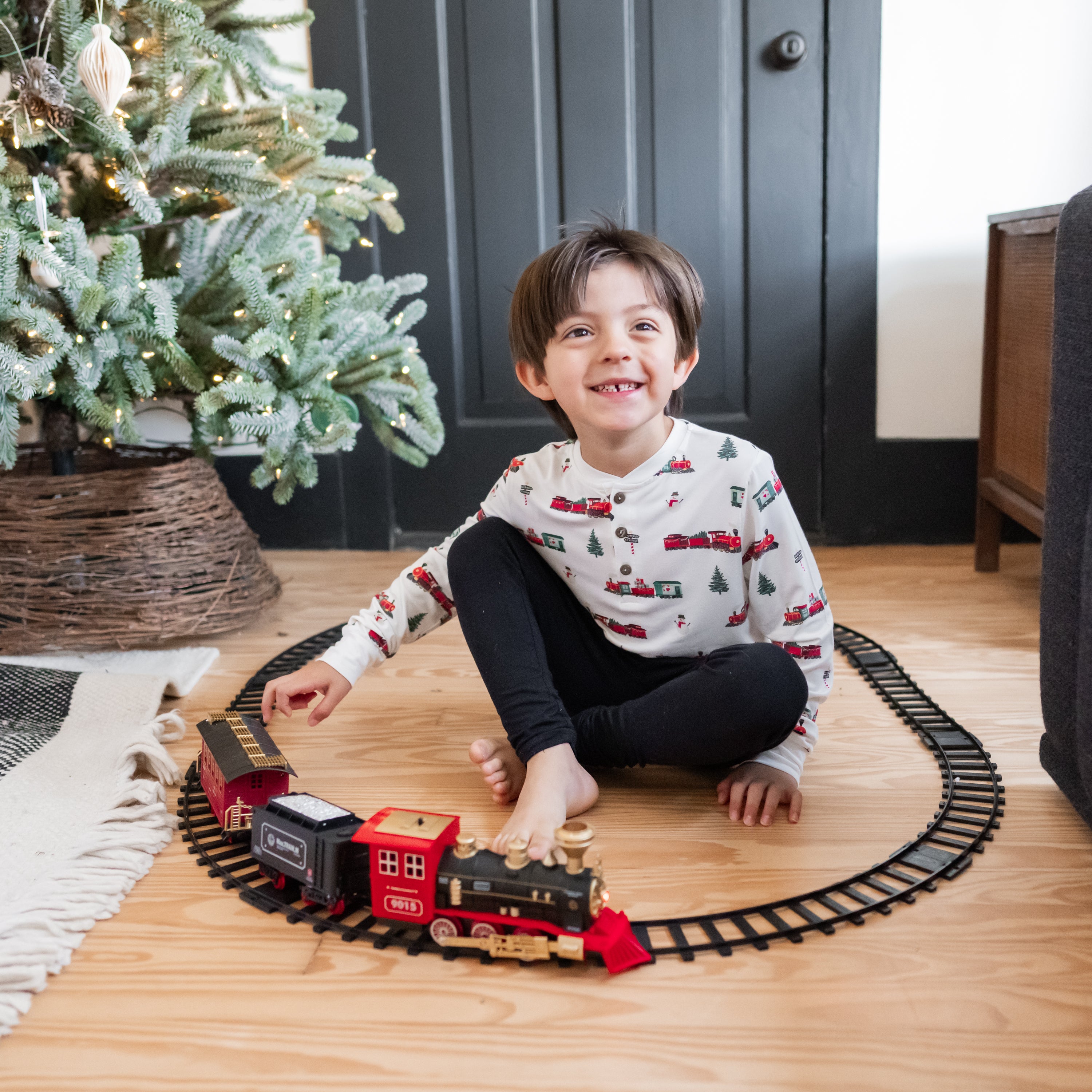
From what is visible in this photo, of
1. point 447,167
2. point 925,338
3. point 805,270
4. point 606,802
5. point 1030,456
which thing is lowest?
point 606,802

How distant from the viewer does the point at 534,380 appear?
1.07 metres

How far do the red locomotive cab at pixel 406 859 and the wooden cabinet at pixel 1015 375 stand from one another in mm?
1055

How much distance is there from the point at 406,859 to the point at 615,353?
0.49 m

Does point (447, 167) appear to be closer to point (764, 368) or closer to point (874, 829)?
point (764, 368)

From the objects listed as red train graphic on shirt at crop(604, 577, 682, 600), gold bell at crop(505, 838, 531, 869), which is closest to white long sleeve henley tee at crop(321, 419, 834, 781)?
red train graphic on shirt at crop(604, 577, 682, 600)

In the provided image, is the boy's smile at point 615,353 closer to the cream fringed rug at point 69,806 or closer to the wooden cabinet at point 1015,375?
the cream fringed rug at point 69,806

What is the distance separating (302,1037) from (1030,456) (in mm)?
1358

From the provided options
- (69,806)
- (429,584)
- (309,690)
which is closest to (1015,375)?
(429,584)

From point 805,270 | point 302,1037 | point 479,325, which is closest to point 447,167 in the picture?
point 479,325

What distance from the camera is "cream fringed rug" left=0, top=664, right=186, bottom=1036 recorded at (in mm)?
796

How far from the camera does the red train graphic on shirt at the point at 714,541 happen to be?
3.31 feet

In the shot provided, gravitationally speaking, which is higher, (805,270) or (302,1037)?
(805,270)

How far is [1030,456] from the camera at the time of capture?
1.61m

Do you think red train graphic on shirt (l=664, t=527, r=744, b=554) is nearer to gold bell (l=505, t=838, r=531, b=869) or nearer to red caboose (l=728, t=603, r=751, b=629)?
red caboose (l=728, t=603, r=751, b=629)
